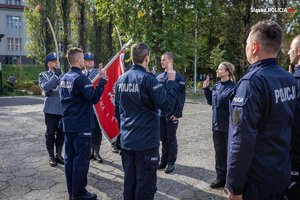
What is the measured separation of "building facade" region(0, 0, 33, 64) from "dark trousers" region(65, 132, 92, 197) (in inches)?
2274

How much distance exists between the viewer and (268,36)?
7.82 ft

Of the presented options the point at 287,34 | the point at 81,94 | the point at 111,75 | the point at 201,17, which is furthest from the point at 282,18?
the point at 81,94

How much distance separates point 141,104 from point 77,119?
3.87ft

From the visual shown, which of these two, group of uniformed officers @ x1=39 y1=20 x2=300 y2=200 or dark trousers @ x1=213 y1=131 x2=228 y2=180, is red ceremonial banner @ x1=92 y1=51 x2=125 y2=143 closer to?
group of uniformed officers @ x1=39 y1=20 x2=300 y2=200

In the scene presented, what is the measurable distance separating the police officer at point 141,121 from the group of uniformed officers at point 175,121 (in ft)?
0.04

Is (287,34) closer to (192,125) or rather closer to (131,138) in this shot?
(192,125)

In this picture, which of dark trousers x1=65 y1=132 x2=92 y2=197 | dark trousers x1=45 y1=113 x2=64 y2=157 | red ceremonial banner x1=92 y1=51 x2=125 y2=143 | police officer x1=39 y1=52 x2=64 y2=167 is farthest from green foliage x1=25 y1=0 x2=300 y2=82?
dark trousers x1=65 y1=132 x2=92 y2=197

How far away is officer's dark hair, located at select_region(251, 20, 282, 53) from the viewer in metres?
2.38

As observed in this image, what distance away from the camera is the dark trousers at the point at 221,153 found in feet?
Result: 16.3

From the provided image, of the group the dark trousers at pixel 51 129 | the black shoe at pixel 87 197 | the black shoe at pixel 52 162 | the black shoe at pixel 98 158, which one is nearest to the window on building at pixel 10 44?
the dark trousers at pixel 51 129

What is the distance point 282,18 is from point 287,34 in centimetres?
296

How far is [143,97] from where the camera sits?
3537mm

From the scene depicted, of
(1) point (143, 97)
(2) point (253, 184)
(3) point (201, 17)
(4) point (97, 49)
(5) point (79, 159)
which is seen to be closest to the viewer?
(2) point (253, 184)

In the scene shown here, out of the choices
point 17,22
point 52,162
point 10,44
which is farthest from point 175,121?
point 17,22
